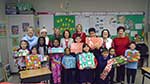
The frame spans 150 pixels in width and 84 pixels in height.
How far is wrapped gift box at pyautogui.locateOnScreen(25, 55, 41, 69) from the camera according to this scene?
4.19 meters

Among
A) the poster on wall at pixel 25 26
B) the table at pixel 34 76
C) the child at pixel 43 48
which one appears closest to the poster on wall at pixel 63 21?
the poster on wall at pixel 25 26

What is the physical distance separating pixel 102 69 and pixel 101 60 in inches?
8.1

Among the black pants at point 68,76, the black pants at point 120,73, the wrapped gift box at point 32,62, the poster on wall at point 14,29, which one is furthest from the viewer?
the poster on wall at point 14,29

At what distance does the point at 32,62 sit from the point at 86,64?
43.5 inches

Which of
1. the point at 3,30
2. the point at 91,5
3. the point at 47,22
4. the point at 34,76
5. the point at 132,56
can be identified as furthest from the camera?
the point at 91,5

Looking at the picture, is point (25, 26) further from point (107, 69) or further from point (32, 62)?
point (107, 69)

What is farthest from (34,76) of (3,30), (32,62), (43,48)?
(3,30)

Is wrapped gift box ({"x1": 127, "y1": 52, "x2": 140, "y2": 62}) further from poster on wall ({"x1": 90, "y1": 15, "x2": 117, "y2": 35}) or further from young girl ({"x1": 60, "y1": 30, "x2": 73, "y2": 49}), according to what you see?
poster on wall ({"x1": 90, "y1": 15, "x2": 117, "y2": 35})

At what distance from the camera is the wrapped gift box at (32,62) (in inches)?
165

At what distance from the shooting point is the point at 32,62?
4215 millimetres

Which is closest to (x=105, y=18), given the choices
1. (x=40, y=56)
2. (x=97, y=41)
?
(x=97, y=41)

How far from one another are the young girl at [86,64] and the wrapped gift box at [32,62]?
86 cm

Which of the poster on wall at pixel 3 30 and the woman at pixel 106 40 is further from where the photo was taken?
the poster on wall at pixel 3 30

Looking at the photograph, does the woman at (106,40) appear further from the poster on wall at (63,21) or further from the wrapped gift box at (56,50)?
the poster on wall at (63,21)
